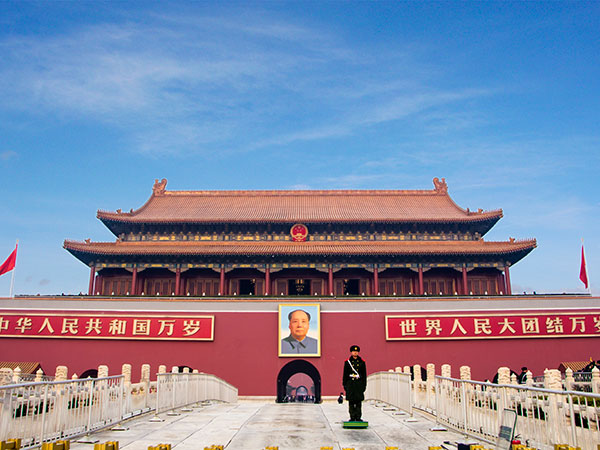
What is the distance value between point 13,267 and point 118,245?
198 inches

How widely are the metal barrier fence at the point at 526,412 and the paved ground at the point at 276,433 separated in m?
0.42

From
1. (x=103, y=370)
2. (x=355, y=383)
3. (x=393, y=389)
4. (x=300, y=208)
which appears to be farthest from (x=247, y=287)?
(x=355, y=383)

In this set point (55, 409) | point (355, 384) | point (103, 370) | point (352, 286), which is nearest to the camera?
point (55, 409)

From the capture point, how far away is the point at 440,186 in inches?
1345

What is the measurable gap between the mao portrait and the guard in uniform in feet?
44.5

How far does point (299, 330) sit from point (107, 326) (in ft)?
28.3

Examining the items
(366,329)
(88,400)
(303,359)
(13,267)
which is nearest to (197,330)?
(303,359)

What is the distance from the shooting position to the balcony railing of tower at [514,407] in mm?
6883

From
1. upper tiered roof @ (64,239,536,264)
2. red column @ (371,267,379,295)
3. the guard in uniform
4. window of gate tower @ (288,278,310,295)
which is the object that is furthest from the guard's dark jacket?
window of gate tower @ (288,278,310,295)

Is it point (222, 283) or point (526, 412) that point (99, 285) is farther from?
point (526, 412)

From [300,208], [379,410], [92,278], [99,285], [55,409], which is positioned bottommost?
[379,410]

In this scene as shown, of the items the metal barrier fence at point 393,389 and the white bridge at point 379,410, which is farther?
the metal barrier fence at point 393,389

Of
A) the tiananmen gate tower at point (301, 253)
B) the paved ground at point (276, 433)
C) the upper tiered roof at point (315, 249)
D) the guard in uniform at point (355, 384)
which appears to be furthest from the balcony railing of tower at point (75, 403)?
the tiananmen gate tower at point (301, 253)

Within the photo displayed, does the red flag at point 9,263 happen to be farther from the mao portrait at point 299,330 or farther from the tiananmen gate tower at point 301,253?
the mao portrait at point 299,330
